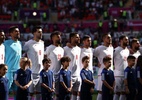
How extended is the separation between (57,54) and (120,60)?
5.69ft

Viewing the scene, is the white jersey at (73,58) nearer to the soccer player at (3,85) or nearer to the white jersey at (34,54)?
the white jersey at (34,54)

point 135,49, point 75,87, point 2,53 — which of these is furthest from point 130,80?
point 2,53

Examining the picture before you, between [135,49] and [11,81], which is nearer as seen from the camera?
[11,81]

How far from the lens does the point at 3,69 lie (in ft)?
31.6

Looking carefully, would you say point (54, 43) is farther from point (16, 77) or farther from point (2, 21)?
point (2, 21)

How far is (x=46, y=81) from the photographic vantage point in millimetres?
10391

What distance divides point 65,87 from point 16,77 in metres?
1.23

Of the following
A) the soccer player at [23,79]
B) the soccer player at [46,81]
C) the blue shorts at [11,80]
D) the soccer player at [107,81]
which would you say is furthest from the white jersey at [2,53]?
the soccer player at [107,81]

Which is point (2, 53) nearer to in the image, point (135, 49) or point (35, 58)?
point (35, 58)

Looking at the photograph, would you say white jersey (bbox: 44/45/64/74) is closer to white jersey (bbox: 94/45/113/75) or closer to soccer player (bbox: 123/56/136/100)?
white jersey (bbox: 94/45/113/75)

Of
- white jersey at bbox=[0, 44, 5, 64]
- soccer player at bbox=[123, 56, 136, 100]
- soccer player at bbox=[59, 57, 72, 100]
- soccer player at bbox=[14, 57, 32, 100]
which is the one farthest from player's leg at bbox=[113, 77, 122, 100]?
white jersey at bbox=[0, 44, 5, 64]

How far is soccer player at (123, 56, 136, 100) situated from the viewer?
35.7 feet

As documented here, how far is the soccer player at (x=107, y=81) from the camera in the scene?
10688 millimetres

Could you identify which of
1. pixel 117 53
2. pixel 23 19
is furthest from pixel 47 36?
pixel 117 53
